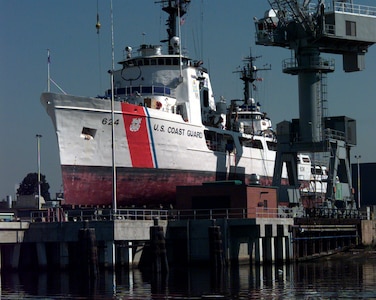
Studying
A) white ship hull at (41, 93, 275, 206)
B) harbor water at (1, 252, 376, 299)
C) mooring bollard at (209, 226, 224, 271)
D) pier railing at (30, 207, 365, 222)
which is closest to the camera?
harbor water at (1, 252, 376, 299)

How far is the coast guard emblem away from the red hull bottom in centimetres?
286

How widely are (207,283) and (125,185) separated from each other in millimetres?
23223

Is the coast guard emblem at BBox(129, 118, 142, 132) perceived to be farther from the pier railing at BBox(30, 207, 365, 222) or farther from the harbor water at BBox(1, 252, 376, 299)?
the harbor water at BBox(1, 252, 376, 299)

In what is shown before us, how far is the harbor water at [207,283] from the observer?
1527 inches

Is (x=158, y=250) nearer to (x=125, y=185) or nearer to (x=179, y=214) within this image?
(x=179, y=214)

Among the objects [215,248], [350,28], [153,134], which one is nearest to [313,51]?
[350,28]

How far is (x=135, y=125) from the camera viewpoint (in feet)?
214

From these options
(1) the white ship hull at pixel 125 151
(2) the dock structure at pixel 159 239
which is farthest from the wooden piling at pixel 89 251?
(1) the white ship hull at pixel 125 151

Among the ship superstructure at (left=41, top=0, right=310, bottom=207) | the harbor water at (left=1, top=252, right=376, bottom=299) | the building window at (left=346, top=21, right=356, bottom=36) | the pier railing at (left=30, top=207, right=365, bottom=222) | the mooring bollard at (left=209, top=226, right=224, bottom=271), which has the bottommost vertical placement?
the harbor water at (left=1, top=252, right=376, bottom=299)

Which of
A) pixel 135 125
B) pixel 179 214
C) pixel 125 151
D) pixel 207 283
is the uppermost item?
pixel 135 125

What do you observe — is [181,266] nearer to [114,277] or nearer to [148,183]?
[114,277]

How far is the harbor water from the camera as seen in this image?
38.8 m

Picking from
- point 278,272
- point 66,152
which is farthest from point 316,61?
point 278,272

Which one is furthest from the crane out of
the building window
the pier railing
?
the pier railing
